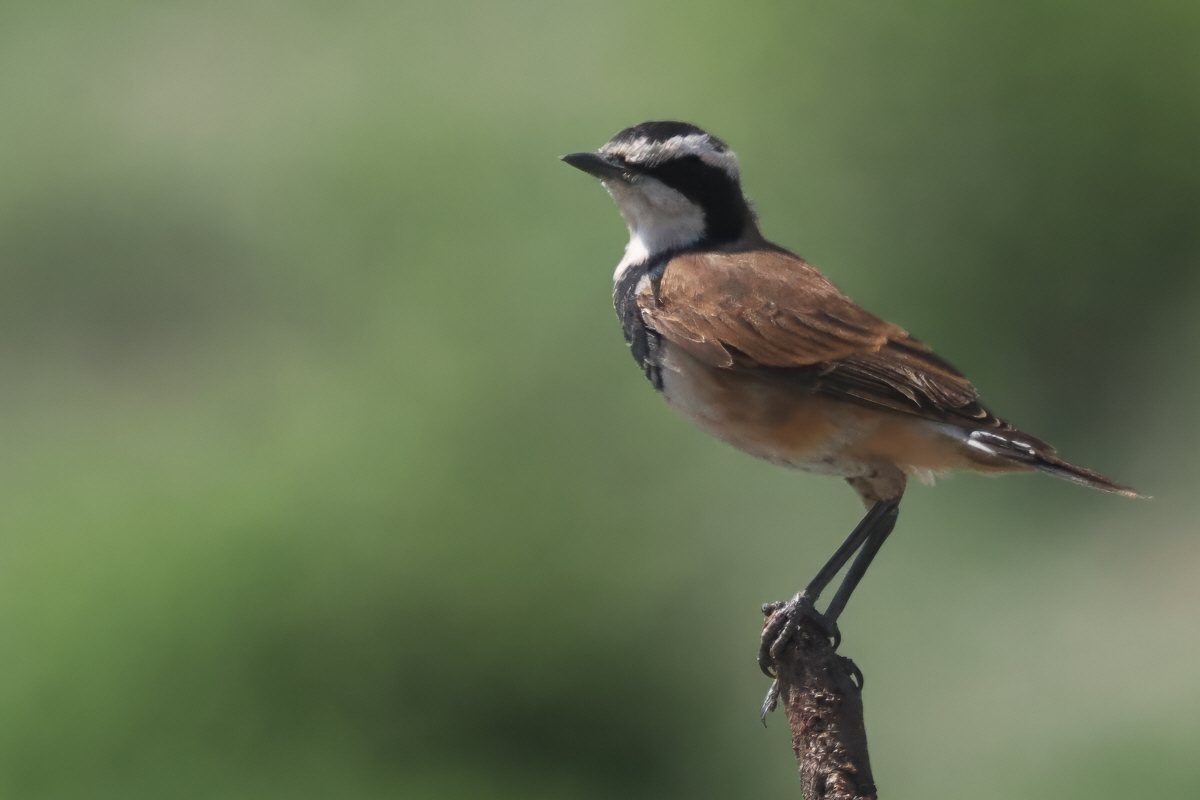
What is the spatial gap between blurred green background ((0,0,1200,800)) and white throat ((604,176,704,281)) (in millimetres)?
2786

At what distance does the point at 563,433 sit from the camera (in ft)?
25.4

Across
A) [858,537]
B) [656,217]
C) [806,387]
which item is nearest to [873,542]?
[858,537]

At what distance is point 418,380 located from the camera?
7977mm

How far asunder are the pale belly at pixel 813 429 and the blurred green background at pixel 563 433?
291cm

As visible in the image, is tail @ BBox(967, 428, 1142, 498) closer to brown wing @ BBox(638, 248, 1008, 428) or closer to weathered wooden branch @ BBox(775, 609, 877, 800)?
brown wing @ BBox(638, 248, 1008, 428)

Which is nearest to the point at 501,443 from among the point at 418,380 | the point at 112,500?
the point at 418,380

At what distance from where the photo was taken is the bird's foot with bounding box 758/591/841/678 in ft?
11.7

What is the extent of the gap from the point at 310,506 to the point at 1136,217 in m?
5.08

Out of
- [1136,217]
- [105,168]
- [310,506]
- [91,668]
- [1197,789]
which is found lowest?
[91,668]

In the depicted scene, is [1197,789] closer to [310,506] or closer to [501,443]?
[501,443]

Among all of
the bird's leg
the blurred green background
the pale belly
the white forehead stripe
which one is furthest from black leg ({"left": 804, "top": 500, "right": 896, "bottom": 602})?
the blurred green background

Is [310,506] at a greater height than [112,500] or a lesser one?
greater

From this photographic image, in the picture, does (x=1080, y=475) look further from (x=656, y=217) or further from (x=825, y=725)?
(x=656, y=217)

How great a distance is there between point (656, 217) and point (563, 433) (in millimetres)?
3526
